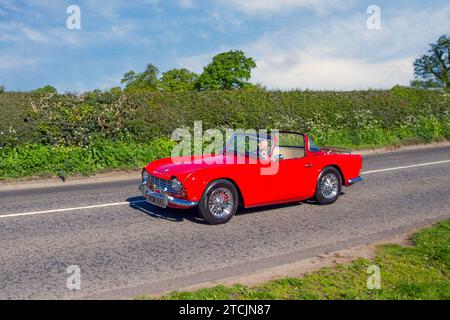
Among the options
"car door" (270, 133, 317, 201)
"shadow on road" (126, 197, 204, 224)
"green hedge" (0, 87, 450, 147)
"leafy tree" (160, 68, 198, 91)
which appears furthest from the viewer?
"leafy tree" (160, 68, 198, 91)

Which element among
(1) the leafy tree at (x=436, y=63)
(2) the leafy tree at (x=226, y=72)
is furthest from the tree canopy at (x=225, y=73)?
(1) the leafy tree at (x=436, y=63)

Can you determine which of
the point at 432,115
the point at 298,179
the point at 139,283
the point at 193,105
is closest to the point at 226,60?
the point at 432,115

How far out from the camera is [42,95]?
14797 mm

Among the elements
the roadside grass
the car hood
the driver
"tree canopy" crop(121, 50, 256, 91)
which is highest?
"tree canopy" crop(121, 50, 256, 91)

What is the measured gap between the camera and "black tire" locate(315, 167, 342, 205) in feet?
29.2

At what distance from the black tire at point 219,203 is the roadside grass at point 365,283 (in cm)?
248

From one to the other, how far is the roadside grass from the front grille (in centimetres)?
278

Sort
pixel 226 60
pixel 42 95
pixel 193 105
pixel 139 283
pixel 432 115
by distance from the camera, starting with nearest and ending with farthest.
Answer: pixel 139 283 < pixel 42 95 < pixel 193 105 < pixel 432 115 < pixel 226 60

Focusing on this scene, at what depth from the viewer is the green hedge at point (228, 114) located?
47.2ft

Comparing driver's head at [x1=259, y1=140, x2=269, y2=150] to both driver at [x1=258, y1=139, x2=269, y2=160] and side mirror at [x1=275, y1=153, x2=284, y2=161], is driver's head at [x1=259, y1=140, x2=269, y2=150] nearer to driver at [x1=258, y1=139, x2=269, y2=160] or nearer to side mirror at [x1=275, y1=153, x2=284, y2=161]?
driver at [x1=258, y1=139, x2=269, y2=160]

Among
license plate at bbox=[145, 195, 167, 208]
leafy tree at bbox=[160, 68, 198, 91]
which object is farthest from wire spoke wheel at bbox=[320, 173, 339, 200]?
leafy tree at bbox=[160, 68, 198, 91]
